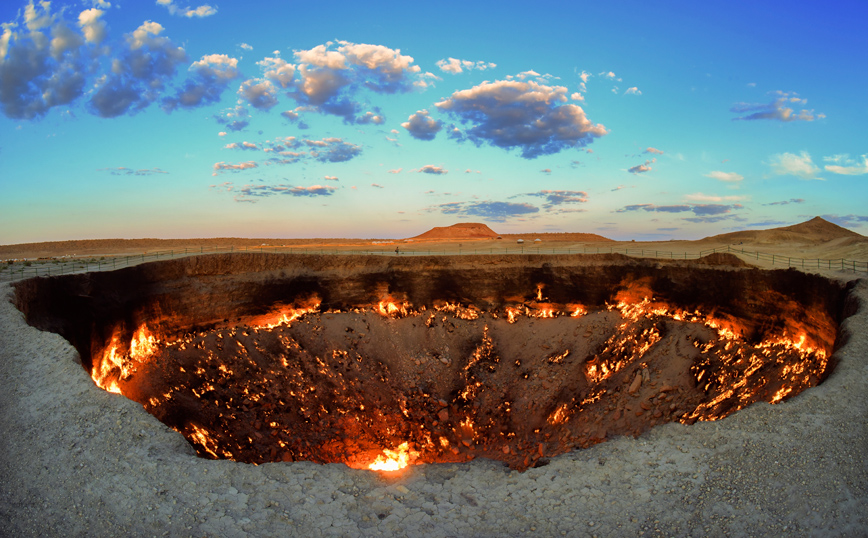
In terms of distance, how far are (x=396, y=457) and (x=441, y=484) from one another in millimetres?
9596

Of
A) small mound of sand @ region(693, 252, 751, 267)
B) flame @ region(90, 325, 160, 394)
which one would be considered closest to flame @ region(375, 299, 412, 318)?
flame @ region(90, 325, 160, 394)

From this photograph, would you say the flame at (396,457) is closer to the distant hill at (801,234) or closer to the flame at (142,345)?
the flame at (142,345)

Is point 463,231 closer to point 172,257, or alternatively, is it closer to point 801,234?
point 801,234

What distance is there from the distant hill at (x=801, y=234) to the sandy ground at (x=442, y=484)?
179 feet

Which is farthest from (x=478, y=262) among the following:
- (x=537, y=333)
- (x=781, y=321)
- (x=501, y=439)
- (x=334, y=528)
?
(x=334, y=528)

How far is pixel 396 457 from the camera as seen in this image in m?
18.4

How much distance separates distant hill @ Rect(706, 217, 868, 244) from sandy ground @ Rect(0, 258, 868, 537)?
5450 cm

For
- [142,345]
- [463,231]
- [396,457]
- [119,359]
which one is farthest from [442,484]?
[463,231]

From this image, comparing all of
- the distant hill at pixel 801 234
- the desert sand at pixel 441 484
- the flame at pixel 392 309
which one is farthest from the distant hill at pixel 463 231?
the desert sand at pixel 441 484

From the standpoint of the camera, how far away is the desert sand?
7738 millimetres

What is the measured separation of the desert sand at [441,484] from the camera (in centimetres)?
774

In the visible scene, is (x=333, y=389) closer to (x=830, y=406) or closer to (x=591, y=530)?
(x=591, y=530)

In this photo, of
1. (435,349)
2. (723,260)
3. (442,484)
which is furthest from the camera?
(435,349)

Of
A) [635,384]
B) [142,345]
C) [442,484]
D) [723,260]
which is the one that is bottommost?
[635,384]
